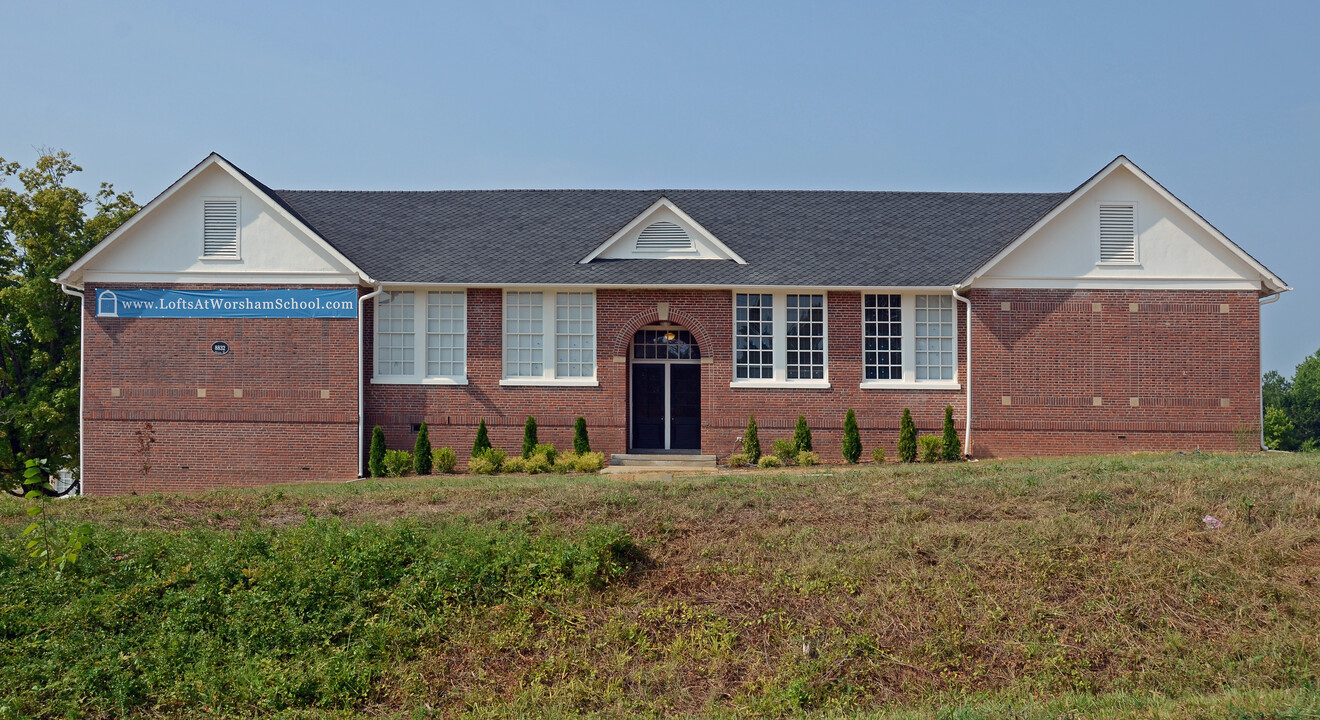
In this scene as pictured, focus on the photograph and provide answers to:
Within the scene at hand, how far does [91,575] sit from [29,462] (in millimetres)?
1330

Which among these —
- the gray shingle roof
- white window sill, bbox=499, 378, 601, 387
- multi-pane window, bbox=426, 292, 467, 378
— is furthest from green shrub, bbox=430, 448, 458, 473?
the gray shingle roof

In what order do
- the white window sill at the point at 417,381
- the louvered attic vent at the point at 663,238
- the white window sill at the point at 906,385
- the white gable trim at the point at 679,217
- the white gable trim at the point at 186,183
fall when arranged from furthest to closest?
the louvered attic vent at the point at 663,238, the white gable trim at the point at 679,217, the white window sill at the point at 906,385, the white window sill at the point at 417,381, the white gable trim at the point at 186,183

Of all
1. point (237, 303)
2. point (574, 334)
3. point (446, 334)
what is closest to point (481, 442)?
point (446, 334)

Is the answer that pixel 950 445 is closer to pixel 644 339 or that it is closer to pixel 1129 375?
pixel 1129 375

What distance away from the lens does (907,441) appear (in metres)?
20.5

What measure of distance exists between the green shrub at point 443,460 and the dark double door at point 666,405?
4.19m

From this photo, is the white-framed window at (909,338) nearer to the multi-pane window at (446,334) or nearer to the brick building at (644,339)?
the brick building at (644,339)

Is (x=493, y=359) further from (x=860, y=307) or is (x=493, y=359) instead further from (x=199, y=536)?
(x=199, y=536)

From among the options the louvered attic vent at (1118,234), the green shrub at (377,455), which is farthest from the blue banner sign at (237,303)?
the louvered attic vent at (1118,234)

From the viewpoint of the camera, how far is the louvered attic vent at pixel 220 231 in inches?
804

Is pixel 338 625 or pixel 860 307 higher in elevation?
pixel 860 307

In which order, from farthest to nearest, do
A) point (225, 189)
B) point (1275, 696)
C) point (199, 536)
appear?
point (225, 189), point (199, 536), point (1275, 696)

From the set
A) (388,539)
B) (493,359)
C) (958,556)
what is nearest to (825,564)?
(958,556)

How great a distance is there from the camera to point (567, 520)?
441 inches
